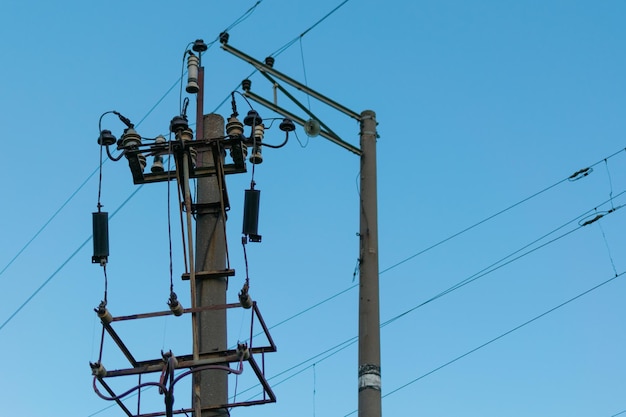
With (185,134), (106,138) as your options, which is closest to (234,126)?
(185,134)

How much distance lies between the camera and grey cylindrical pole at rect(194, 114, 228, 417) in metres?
11.3

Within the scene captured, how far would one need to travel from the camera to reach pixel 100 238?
40.6 feet

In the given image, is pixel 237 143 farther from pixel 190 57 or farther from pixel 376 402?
pixel 376 402

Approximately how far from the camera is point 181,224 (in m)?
12.0

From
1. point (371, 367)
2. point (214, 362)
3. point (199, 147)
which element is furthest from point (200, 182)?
point (371, 367)

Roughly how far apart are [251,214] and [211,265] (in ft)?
2.59

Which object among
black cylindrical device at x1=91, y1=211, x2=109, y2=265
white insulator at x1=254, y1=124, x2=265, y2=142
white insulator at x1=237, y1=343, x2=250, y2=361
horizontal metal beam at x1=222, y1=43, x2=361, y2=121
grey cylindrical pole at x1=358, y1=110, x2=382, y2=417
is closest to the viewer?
grey cylindrical pole at x1=358, y1=110, x2=382, y2=417

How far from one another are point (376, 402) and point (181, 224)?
370 centimetres

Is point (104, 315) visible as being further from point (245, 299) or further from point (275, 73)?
point (275, 73)

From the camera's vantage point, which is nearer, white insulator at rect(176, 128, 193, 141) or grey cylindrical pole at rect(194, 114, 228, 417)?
grey cylindrical pole at rect(194, 114, 228, 417)

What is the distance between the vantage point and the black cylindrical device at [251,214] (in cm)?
1214

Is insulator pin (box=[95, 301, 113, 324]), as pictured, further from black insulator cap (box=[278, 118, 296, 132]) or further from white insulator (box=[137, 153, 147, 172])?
black insulator cap (box=[278, 118, 296, 132])

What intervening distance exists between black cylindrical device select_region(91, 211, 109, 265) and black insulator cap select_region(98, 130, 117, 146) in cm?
86

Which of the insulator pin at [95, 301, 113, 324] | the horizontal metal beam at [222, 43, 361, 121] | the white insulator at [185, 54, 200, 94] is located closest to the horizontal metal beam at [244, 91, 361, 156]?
the horizontal metal beam at [222, 43, 361, 121]
